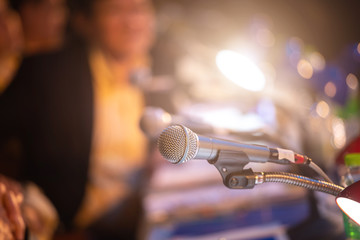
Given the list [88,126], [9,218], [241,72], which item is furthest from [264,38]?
[9,218]

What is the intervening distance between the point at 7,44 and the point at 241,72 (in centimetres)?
193

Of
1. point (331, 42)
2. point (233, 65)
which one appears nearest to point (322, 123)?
point (233, 65)

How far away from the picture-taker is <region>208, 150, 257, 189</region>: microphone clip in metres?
0.71

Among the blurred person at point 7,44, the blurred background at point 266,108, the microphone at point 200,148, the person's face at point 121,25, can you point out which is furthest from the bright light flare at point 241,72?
the blurred person at point 7,44

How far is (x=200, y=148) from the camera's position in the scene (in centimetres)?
67

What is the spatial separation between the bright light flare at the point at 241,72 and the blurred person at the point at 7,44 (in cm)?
165

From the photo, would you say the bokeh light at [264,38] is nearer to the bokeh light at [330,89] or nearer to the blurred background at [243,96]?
the blurred background at [243,96]

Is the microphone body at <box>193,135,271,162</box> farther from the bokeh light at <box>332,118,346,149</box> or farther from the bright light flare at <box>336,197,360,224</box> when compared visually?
the bokeh light at <box>332,118,346,149</box>

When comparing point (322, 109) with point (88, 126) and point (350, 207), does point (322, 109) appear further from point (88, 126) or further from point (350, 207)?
point (88, 126)

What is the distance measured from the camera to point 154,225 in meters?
1.25

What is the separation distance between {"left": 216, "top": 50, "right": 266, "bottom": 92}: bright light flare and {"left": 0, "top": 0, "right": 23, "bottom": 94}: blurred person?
165cm

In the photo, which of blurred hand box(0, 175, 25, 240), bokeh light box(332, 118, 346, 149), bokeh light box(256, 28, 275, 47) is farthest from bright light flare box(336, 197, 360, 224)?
bokeh light box(256, 28, 275, 47)

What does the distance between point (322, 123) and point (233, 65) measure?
23.3 inches

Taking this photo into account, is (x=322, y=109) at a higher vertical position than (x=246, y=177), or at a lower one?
lower
